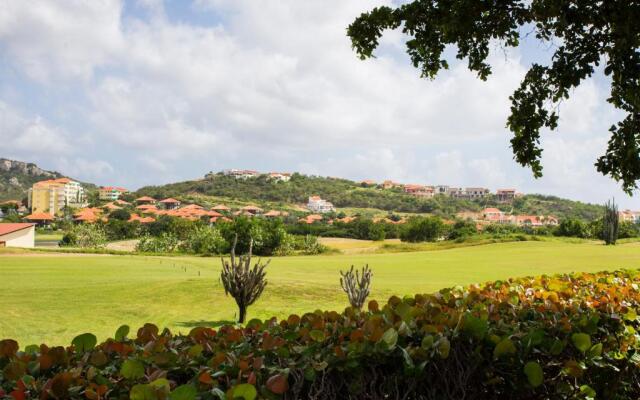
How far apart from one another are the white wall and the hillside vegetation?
3303 inches

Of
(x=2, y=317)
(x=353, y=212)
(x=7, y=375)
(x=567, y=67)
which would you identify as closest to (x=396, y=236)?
(x=353, y=212)

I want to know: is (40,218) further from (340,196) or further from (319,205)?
(340,196)

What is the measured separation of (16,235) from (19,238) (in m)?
0.48

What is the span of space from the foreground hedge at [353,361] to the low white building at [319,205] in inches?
5086

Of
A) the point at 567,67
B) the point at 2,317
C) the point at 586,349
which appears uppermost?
the point at 567,67

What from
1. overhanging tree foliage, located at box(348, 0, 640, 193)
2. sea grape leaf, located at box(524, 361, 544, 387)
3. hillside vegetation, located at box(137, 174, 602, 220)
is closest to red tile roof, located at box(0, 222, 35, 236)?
overhanging tree foliage, located at box(348, 0, 640, 193)

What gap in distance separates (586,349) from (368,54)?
216 inches

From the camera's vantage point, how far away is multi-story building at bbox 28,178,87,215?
136625 mm

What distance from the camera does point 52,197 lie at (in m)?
145

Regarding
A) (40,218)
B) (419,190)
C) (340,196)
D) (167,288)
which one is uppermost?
(419,190)

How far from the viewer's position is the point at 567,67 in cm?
713

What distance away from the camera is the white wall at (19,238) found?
5731 centimetres

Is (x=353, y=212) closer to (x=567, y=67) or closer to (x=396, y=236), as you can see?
(x=396, y=236)

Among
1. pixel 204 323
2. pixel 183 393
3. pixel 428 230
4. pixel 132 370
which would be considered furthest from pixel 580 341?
pixel 428 230
